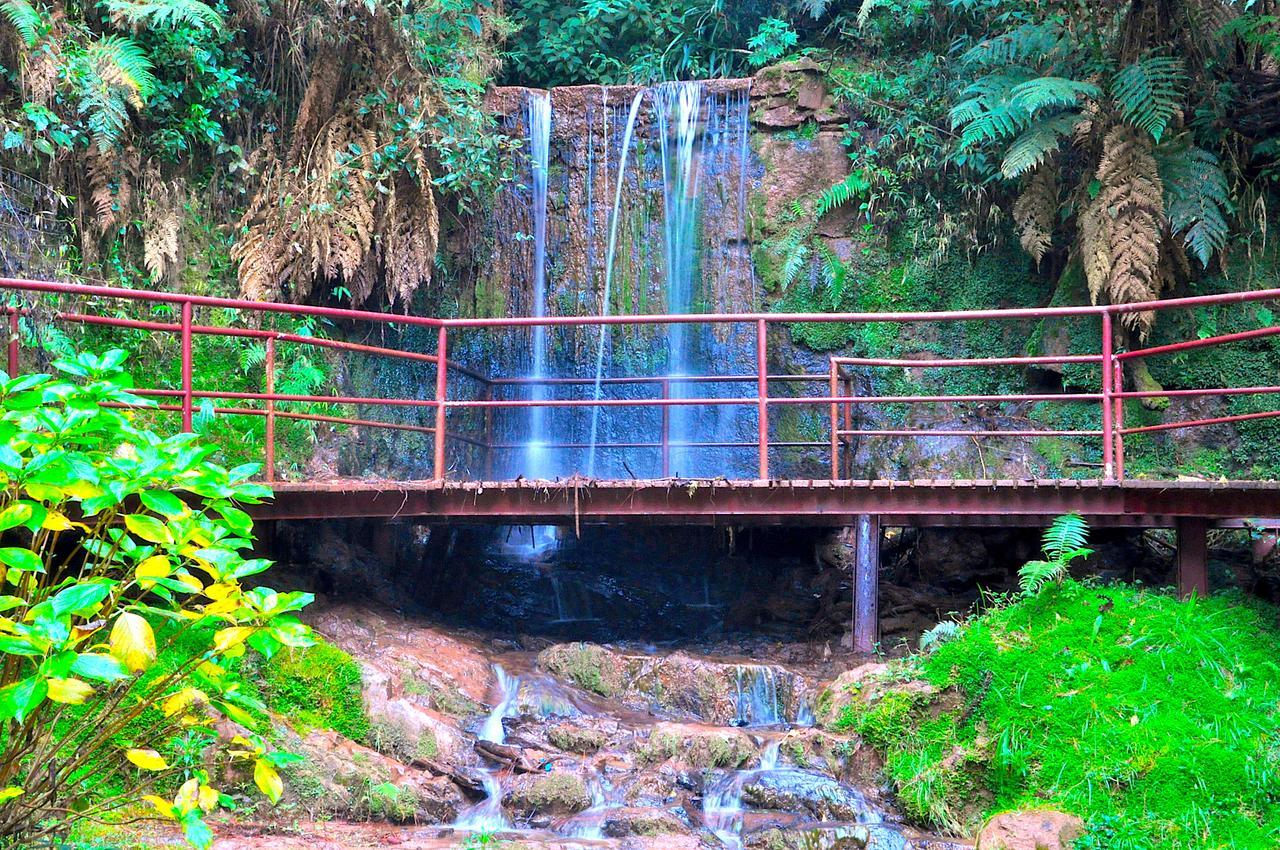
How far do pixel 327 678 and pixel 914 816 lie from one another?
10.5 feet

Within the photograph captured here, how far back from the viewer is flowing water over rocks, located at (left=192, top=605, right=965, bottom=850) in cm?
524

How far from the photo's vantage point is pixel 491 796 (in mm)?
5691

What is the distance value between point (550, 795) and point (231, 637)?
119 inches

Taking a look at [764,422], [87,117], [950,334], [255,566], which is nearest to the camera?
[255,566]

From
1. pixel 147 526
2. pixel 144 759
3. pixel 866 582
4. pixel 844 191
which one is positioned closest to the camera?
pixel 147 526

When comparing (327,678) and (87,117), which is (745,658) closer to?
(327,678)

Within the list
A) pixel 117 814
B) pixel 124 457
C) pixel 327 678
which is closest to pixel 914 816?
pixel 327 678

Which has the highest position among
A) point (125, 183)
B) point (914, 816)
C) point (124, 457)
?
point (125, 183)

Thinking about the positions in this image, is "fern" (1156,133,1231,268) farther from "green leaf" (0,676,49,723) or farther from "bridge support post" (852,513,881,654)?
"green leaf" (0,676,49,723)

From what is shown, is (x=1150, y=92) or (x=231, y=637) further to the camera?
(x=1150, y=92)

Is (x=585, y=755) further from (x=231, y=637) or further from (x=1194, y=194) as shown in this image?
(x=1194, y=194)

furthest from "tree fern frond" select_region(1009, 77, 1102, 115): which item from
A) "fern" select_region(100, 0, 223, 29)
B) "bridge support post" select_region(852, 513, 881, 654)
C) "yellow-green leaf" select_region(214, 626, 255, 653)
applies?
"yellow-green leaf" select_region(214, 626, 255, 653)

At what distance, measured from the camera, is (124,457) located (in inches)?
122

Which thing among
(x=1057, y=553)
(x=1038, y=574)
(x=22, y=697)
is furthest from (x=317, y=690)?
(x=1057, y=553)
